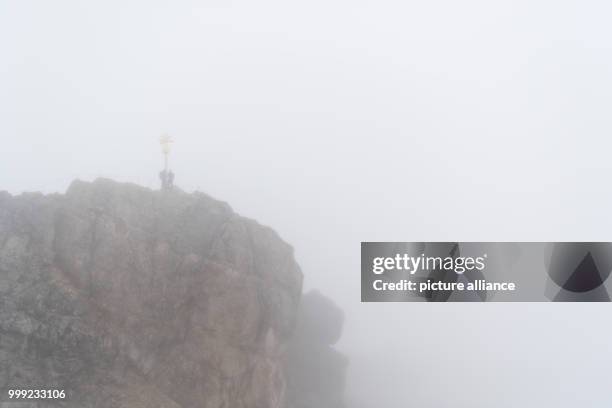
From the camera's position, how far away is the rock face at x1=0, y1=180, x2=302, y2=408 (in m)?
27.2

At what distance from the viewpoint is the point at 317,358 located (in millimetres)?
52062

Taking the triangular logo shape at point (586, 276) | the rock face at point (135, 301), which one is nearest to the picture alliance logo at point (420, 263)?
the triangular logo shape at point (586, 276)

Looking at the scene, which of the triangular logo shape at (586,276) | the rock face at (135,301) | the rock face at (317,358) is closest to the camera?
the rock face at (135,301)

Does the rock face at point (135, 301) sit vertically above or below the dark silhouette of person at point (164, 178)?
below

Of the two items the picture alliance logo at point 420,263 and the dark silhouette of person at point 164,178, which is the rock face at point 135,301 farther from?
the picture alliance logo at point 420,263

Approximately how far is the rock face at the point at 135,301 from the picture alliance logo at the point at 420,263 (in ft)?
30.6

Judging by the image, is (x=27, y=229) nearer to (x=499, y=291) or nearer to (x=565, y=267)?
(x=499, y=291)

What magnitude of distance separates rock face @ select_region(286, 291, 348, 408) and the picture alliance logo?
18.9 metres

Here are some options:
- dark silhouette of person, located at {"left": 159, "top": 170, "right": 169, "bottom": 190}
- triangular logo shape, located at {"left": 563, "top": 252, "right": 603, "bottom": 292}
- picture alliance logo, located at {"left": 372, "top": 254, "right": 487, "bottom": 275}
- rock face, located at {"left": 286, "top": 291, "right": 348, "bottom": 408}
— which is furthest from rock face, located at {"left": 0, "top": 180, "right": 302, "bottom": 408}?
triangular logo shape, located at {"left": 563, "top": 252, "right": 603, "bottom": 292}

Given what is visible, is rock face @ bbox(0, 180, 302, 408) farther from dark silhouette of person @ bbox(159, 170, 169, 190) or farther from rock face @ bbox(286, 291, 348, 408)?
rock face @ bbox(286, 291, 348, 408)

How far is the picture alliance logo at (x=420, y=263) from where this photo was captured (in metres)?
30.9

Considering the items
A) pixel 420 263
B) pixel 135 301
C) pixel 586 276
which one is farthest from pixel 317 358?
pixel 586 276

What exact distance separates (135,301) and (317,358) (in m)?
28.2

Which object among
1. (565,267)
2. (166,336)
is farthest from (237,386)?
(565,267)
